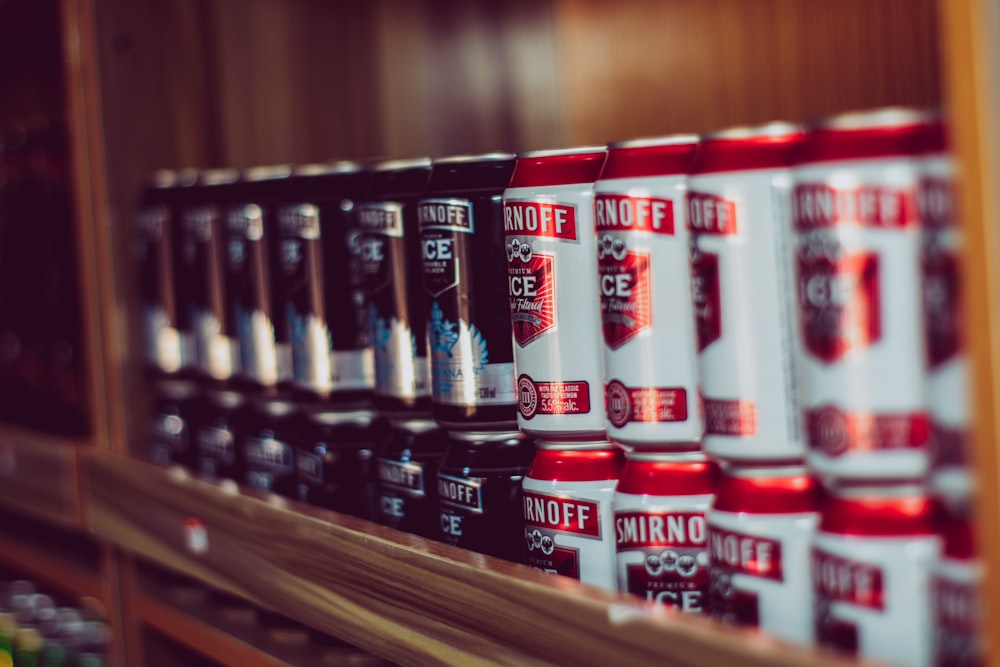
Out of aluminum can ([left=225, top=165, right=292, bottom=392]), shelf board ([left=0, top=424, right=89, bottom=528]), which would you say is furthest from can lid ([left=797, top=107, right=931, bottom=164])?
shelf board ([left=0, top=424, right=89, bottom=528])

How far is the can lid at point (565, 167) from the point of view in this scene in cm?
83

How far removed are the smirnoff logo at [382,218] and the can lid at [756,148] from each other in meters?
0.37

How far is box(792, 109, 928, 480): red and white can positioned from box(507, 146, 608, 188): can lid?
0.22m

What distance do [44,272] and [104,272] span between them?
337 millimetres

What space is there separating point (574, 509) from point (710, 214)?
0.25m

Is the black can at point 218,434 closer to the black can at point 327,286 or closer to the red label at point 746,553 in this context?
Result: the black can at point 327,286

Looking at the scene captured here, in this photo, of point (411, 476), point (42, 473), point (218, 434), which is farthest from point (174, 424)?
point (411, 476)

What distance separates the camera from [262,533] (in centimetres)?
114

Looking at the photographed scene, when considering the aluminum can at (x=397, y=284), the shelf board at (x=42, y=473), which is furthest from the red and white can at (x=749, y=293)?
the shelf board at (x=42, y=473)

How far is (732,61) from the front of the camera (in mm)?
1386

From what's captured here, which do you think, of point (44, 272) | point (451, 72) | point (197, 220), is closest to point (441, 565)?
point (197, 220)

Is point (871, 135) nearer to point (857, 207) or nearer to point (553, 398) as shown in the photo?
point (857, 207)

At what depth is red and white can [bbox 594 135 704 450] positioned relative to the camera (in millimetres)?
755

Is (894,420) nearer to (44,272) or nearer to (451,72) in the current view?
(451,72)
